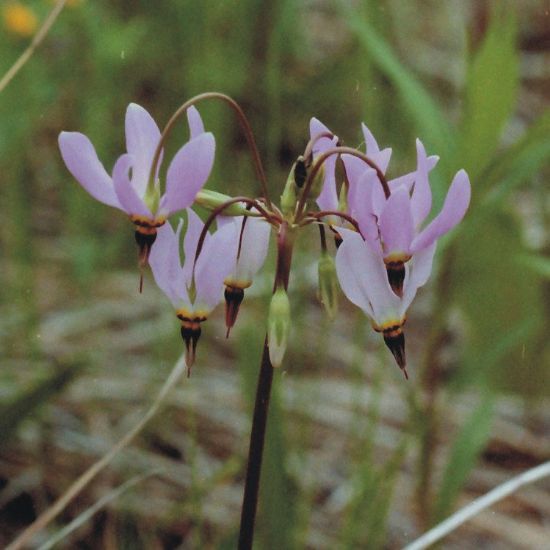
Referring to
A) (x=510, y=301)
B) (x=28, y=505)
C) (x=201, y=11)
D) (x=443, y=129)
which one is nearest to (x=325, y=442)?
(x=510, y=301)

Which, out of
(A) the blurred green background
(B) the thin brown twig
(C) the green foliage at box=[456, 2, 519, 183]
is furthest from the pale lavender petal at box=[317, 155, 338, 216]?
(C) the green foliage at box=[456, 2, 519, 183]

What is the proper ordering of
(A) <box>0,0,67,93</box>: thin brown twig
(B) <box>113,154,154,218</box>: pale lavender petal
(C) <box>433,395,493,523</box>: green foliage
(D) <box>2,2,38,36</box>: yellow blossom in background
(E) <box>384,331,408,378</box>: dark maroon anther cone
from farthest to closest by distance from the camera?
1. (D) <box>2,2,38,36</box>: yellow blossom in background
2. (C) <box>433,395,493,523</box>: green foliage
3. (A) <box>0,0,67,93</box>: thin brown twig
4. (E) <box>384,331,408,378</box>: dark maroon anther cone
5. (B) <box>113,154,154,218</box>: pale lavender petal

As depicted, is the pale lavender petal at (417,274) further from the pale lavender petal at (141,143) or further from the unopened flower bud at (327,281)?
the pale lavender petal at (141,143)

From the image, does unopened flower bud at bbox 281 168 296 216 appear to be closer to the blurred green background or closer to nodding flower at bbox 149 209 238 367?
nodding flower at bbox 149 209 238 367

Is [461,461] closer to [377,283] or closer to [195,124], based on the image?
[377,283]

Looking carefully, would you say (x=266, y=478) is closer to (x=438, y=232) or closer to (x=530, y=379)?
(x=438, y=232)

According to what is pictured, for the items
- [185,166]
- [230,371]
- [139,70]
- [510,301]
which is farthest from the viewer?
[139,70]

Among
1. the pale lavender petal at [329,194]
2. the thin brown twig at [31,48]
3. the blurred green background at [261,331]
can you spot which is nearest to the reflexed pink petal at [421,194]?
the pale lavender petal at [329,194]
